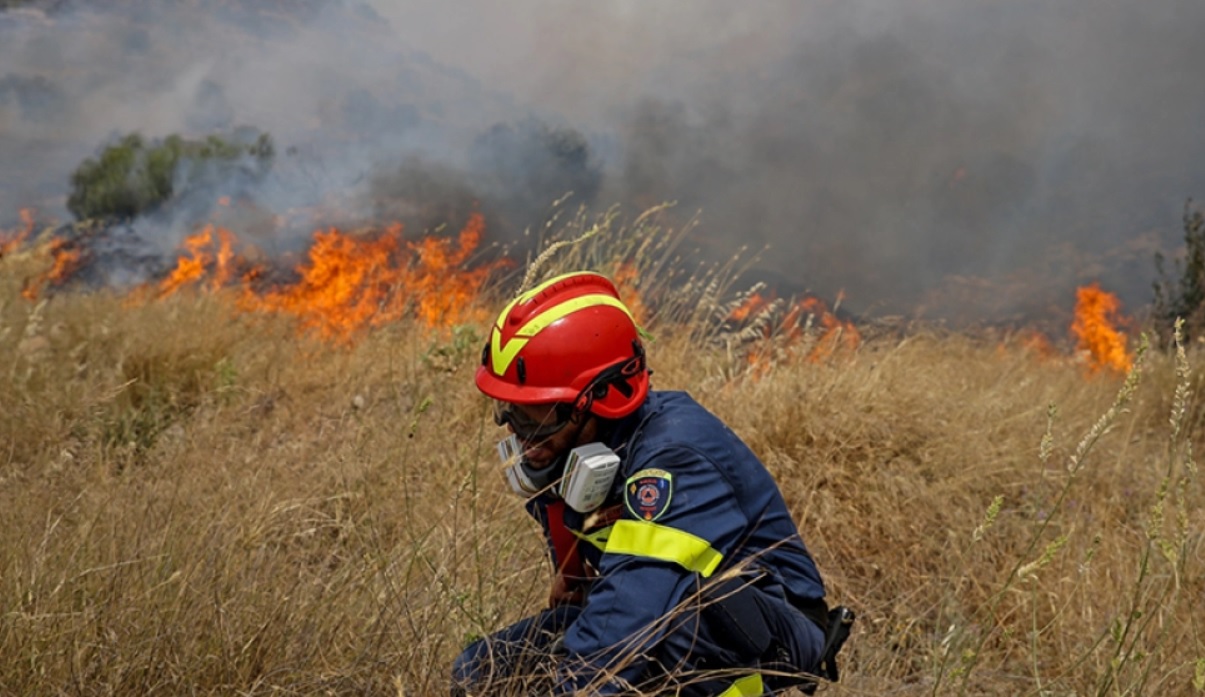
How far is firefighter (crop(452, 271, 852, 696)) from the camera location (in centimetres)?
176

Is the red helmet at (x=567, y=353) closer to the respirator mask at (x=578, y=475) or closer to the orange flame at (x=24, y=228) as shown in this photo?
the respirator mask at (x=578, y=475)

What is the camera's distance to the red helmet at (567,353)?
203cm

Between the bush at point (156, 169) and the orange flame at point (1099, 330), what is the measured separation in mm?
10445

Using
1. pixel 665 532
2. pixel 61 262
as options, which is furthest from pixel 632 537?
pixel 61 262

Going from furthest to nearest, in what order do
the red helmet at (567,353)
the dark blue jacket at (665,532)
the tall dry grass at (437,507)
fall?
1. the red helmet at (567,353)
2. the tall dry grass at (437,507)
3. the dark blue jacket at (665,532)

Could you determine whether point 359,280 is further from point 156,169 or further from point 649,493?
point 156,169

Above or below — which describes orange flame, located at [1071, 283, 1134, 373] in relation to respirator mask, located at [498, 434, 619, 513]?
below

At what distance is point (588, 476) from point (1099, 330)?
857cm

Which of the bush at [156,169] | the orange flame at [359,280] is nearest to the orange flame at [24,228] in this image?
the bush at [156,169]

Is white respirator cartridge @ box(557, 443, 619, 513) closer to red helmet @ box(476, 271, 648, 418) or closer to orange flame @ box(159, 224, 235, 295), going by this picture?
red helmet @ box(476, 271, 648, 418)

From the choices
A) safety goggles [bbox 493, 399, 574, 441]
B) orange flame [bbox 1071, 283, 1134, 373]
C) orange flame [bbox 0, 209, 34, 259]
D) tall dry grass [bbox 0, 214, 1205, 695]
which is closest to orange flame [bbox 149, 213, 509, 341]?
tall dry grass [bbox 0, 214, 1205, 695]

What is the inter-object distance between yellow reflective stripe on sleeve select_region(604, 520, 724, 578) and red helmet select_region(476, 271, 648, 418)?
320mm

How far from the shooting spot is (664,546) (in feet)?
5.84

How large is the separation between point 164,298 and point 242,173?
6.20 metres
